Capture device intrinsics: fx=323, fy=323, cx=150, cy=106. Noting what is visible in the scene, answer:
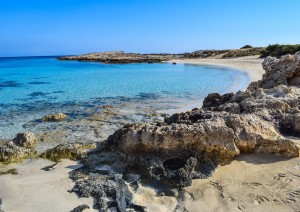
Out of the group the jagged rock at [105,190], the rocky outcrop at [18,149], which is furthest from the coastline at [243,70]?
the jagged rock at [105,190]

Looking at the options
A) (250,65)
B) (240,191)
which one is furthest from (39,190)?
(250,65)

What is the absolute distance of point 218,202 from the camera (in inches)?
195

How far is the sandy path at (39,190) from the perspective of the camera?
504 centimetres

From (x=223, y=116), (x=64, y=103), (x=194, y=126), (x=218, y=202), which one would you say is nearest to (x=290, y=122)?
(x=223, y=116)

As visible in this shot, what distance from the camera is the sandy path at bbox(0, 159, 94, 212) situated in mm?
5043

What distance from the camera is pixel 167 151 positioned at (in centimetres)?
609

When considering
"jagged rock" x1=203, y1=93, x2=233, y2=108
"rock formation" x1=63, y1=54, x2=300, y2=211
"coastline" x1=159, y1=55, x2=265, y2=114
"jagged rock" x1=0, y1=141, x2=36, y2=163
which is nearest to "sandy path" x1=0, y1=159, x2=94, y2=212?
"rock formation" x1=63, y1=54, x2=300, y2=211

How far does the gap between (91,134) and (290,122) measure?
545cm

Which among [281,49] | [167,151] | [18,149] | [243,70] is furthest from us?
[281,49]

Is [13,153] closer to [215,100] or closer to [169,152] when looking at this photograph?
[169,152]

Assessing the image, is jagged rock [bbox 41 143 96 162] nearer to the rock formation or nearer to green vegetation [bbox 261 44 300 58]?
the rock formation

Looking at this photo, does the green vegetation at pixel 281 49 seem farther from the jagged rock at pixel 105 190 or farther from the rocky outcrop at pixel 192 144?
the jagged rock at pixel 105 190

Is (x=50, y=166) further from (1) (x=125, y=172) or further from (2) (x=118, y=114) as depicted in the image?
(2) (x=118, y=114)

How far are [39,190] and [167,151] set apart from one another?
237cm
